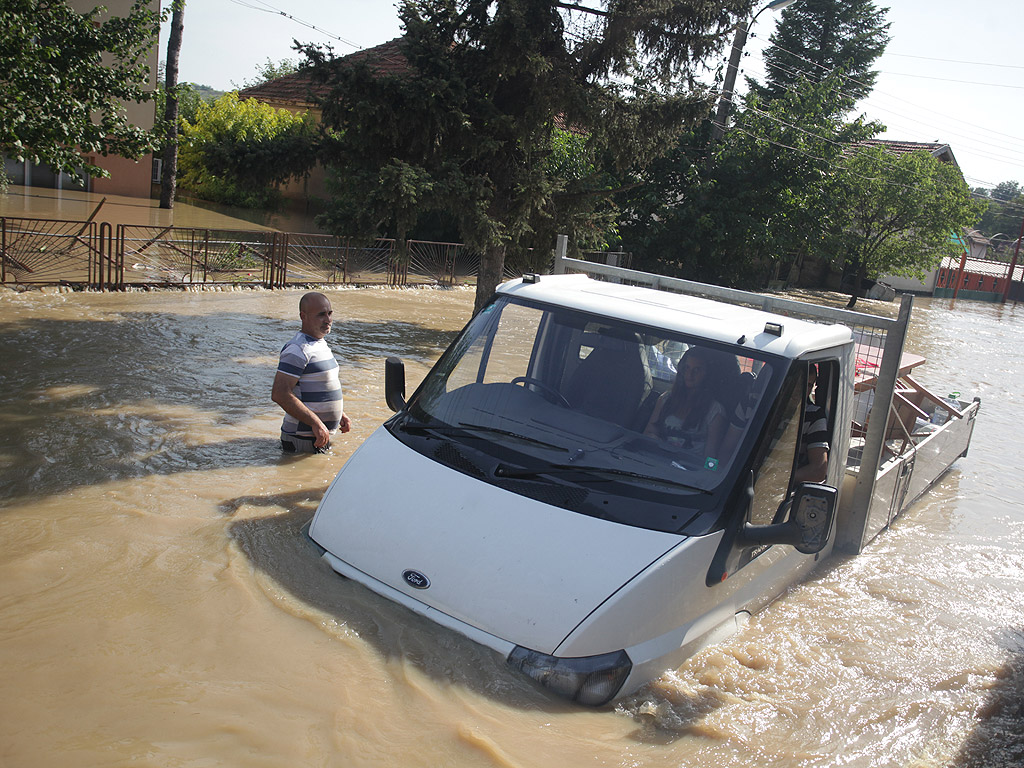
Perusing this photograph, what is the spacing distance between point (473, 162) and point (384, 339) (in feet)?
10.9

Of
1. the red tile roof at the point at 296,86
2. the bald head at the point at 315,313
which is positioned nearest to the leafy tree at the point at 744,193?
the red tile roof at the point at 296,86

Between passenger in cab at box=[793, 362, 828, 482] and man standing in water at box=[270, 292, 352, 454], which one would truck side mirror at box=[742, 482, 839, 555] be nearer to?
passenger in cab at box=[793, 362, 828, 482]

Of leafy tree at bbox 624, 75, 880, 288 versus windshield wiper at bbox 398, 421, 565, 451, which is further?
leafy tree at bbox 624, 75, 880, 288

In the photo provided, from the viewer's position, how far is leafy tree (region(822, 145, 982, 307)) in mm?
33000

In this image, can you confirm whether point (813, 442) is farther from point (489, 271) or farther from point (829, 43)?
point (829, 43)

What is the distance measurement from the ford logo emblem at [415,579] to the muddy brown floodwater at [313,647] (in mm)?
219

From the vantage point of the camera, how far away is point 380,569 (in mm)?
3729

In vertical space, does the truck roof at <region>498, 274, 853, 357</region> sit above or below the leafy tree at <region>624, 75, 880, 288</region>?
below

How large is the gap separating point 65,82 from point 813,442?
926 centimetres

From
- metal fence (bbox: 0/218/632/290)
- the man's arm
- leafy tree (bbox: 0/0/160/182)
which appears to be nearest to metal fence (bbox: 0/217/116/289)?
metal fence (bbox: 0/218/632/290)

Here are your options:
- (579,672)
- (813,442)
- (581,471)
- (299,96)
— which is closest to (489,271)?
(813,442)


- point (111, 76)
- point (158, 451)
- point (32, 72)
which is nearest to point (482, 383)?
point (158, 451)

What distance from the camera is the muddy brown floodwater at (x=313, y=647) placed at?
11.1 ft

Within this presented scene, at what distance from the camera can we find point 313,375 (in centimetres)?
629
